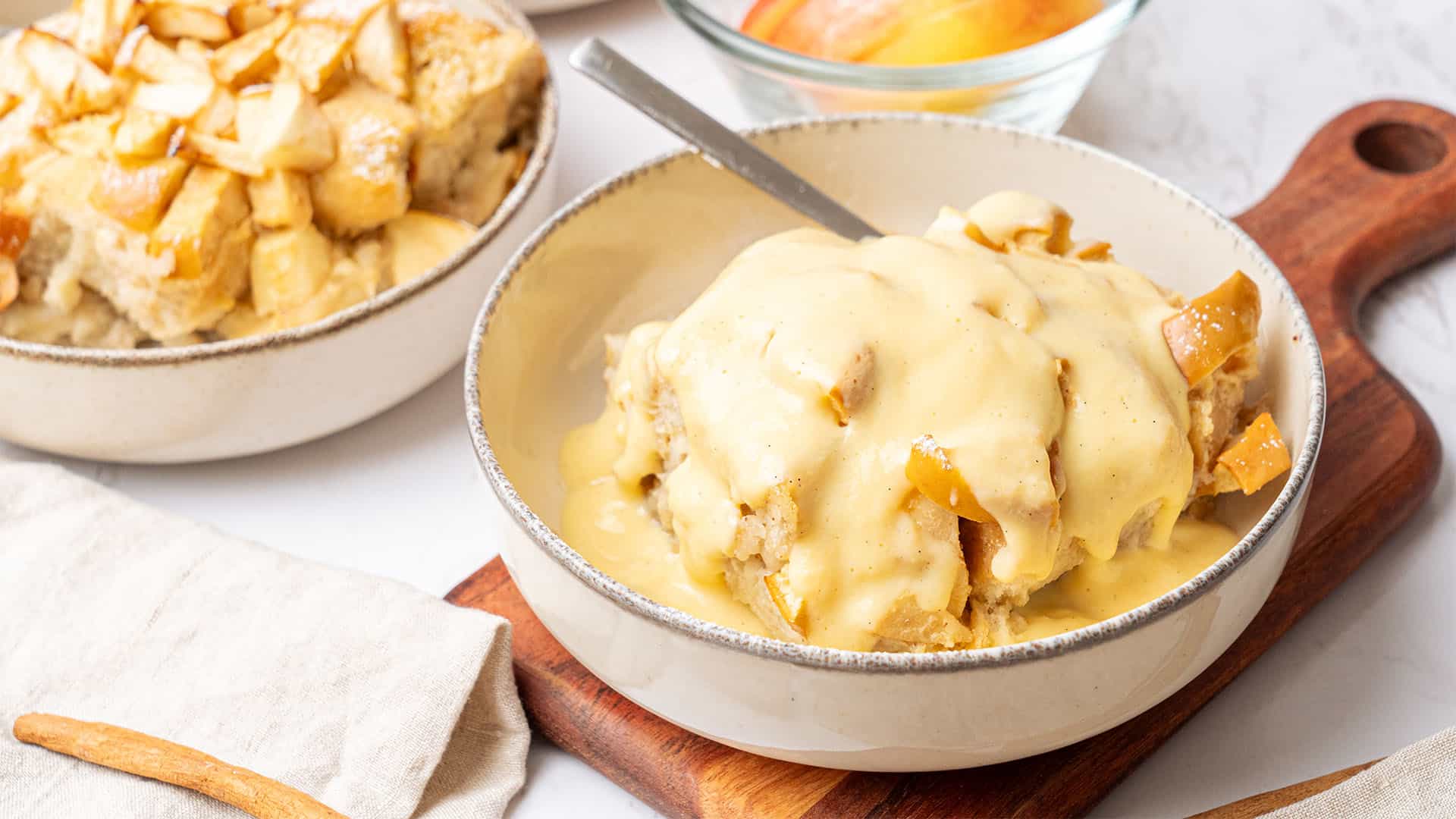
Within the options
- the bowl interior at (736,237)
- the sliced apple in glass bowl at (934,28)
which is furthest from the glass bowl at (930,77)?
the bowl interior at (736,237)

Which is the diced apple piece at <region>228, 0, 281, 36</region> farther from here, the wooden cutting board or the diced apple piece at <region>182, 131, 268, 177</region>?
the wooden cutting board

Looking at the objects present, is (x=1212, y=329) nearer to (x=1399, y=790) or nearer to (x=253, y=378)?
(x=1399, y=790)

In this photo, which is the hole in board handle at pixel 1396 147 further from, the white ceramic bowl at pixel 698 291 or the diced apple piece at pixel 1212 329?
the diced apple piece at pixel 1212 329

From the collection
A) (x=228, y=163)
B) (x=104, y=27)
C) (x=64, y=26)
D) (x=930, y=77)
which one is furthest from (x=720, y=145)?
(x=64, y=26)

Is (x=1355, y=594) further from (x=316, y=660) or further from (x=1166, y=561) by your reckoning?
(x=316, y=660)

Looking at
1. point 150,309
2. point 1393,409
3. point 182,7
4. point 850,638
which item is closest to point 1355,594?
point 1393,409

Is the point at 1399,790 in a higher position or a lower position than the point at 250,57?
higher
